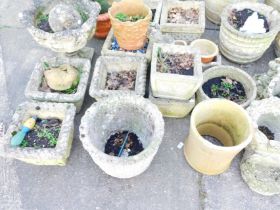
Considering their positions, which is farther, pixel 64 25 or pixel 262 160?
pixel 64 25

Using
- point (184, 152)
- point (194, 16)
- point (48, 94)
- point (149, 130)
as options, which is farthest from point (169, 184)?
point (194, 16)

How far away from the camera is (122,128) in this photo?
339 cm

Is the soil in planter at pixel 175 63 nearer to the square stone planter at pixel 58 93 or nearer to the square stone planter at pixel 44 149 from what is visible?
the square stone planter at pixel 58 93

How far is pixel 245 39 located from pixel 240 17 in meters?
0.43

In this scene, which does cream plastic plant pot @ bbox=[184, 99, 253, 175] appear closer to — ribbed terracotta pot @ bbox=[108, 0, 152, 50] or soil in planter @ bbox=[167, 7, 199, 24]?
ribbed terracotta pot @ bbox=[108, 0, 152, 50]

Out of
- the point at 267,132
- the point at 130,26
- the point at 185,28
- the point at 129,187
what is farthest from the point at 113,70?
the point at 267,132

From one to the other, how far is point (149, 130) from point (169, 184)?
24.8 inches

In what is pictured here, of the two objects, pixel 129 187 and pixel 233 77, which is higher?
pixel 233 77

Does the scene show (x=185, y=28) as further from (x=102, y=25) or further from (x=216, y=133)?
(x=216, y=133)

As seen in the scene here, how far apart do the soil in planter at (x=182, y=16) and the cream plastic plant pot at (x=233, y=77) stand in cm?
84

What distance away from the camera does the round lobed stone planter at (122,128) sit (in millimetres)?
2639

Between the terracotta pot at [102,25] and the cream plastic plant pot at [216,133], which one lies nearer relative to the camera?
the cream plastic plant pot at [216,133]

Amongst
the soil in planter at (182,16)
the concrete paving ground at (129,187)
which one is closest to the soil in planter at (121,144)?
the concrete paving ground at (129,187)

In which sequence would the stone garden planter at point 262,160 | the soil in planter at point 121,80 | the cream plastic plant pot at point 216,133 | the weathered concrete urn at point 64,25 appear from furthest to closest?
1. the soil in planter at point 121,80
2. the weathered concrete urn at point 64,25
3. the stone garden planter at point 262,160
4. the cream plastic plant pot at point 216,133
